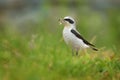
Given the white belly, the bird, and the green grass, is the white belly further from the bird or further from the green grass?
the green grass

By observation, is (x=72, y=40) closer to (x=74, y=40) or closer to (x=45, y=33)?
(x=74, y=40)

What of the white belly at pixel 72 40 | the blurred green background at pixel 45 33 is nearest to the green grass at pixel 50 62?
→ the blurred green background at pixel 45 33

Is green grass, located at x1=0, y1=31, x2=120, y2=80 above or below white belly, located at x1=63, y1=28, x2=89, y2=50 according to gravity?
below

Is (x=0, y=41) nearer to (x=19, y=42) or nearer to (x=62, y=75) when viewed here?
(x=19, y=42)

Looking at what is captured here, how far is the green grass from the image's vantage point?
827 centimetres

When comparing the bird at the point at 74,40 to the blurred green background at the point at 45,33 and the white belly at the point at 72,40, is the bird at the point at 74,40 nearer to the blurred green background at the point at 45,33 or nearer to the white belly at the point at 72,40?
the white belly at the point at 72,40

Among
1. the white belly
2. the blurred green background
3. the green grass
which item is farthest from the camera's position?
the white belly

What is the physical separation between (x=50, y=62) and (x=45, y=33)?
4.39ft

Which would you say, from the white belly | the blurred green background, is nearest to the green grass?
the blurred green background

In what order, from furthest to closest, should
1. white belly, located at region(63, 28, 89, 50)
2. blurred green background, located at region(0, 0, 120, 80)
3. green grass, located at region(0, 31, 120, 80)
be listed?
1. white belly, located at region(63, 28, 89, 50)
2. blurred green background, located at region(0, 0, 120, 80)
3. green grass, located at region(0, 31, 120, 80)

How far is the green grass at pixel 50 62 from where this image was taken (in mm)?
8273

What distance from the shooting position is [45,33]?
10102 mm

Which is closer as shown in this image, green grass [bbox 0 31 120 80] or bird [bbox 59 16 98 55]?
green grass [bbox 0 31 120 80]

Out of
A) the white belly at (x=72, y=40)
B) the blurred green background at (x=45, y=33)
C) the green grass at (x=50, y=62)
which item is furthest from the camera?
the white belly at (x=72, y=40)
